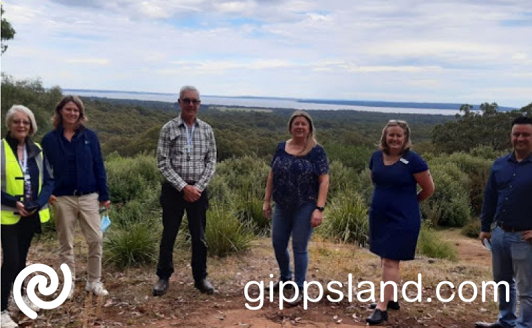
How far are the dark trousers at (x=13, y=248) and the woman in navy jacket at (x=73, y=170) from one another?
1.23 ft

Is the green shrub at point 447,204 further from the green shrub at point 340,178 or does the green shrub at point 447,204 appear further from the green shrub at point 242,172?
the green shrub at point 242,172

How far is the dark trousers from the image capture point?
431 cm

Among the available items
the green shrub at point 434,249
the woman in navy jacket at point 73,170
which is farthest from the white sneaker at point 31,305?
the green shrub at point 434,249

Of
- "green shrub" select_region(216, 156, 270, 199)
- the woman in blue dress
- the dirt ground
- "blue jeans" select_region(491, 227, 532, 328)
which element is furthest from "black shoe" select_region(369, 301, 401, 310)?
"green shrub" select_region(216, 156, 270, 199)

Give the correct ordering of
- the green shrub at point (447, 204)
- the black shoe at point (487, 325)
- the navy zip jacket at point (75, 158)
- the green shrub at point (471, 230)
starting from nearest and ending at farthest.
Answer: the navy zip jacket at point (75, 158) < the black shoe at point (487, 325) < the green shrub at point (471, 230) < the green shrub at point (447, 204)

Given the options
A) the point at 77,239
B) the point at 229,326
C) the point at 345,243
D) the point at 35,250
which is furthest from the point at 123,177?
the point at 229,326

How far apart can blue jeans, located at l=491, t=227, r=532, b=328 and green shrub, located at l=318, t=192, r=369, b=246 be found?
4075mm

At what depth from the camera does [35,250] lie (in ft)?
23.7

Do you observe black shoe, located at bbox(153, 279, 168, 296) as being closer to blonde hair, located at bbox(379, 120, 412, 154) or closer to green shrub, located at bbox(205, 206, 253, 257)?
green shrub, located at bbox(205, 206, 253, 257)

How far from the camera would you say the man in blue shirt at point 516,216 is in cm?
435

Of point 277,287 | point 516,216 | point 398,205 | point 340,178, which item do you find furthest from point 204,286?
point 340,178

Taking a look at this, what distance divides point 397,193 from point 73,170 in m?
2.91

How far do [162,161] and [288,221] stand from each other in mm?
1346

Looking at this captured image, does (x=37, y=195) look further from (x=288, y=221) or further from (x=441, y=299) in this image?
(x=441, y=299)
